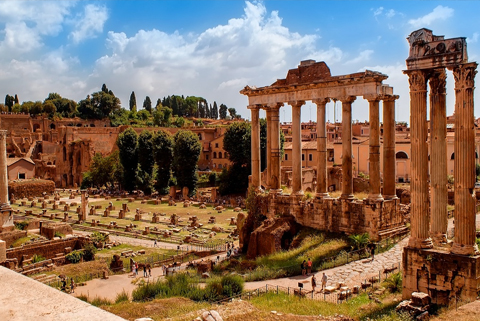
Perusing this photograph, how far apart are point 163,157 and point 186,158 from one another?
434 cm

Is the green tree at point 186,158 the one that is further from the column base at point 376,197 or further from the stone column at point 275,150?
the column base at point 376,197

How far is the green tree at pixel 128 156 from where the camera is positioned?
184ft

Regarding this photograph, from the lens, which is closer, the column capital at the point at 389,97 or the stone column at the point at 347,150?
the column capital at the point at 389,97

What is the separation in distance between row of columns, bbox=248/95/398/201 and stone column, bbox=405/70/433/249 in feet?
21.0

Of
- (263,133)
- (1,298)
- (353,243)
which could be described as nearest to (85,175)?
(263,133)

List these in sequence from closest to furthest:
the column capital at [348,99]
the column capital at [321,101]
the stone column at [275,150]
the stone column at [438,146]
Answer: the stone column at [438,146] → the column capital at [348,99] → the column capital at [321,101] → the stone column at [275,150]

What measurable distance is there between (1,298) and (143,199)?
48.3 metres

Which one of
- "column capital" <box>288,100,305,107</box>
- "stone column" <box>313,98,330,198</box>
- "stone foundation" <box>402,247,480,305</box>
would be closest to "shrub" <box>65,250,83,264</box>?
"stone column" <box>313,98,330,198</box>

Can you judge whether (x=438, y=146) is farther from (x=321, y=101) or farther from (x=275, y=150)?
(x=275, y=150)

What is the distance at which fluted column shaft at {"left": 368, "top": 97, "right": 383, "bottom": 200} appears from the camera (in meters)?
18.8

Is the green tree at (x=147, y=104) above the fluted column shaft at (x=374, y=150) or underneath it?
above

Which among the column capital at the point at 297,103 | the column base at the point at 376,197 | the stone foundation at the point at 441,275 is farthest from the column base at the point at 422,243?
the column capital at the point at 297,103

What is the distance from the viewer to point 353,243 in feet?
60.6

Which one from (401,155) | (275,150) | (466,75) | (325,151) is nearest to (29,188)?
(401,155)
